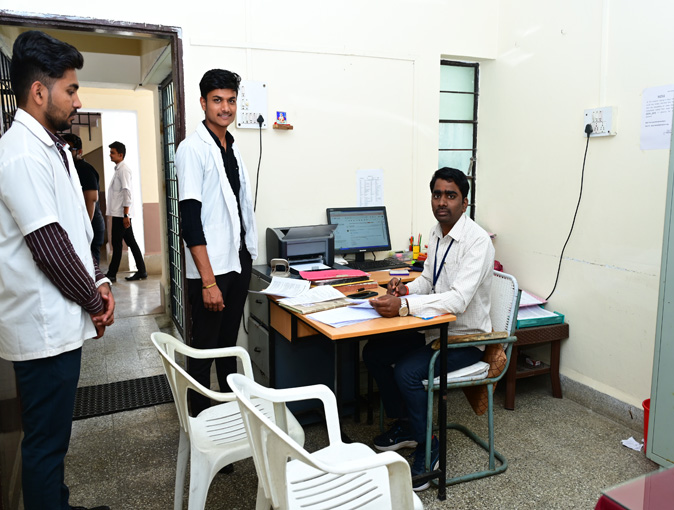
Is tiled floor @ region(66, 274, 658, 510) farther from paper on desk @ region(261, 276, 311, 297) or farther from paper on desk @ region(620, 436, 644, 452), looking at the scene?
paper on desk @ region(261, 276, 311, 297)

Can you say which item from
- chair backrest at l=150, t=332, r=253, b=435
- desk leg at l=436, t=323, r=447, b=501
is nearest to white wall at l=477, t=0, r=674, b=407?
desk leg at l=436, t=323, r=447, b=501

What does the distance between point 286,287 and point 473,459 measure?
49.5 inches

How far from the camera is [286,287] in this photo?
2.77m

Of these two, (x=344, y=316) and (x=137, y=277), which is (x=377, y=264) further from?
(x=137, y=277)

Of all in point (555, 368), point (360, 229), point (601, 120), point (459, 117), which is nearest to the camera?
point (601, 120)

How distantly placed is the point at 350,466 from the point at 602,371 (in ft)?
7.99

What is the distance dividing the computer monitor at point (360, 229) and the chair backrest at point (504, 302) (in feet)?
3.51

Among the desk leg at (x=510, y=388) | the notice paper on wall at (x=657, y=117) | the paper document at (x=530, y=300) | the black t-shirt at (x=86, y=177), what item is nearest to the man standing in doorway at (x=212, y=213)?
the desk leg at (x=510, y=388)

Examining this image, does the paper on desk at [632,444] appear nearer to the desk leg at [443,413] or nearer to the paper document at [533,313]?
the paper document at [533,313]

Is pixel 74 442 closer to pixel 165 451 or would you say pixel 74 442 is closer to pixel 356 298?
pixel 165 451

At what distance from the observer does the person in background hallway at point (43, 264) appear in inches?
65.6

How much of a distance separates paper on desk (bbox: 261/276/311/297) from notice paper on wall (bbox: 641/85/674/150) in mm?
1937

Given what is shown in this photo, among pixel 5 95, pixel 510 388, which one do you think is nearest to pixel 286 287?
pixel 510 388

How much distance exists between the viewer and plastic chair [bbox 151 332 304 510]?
1.80 metres
